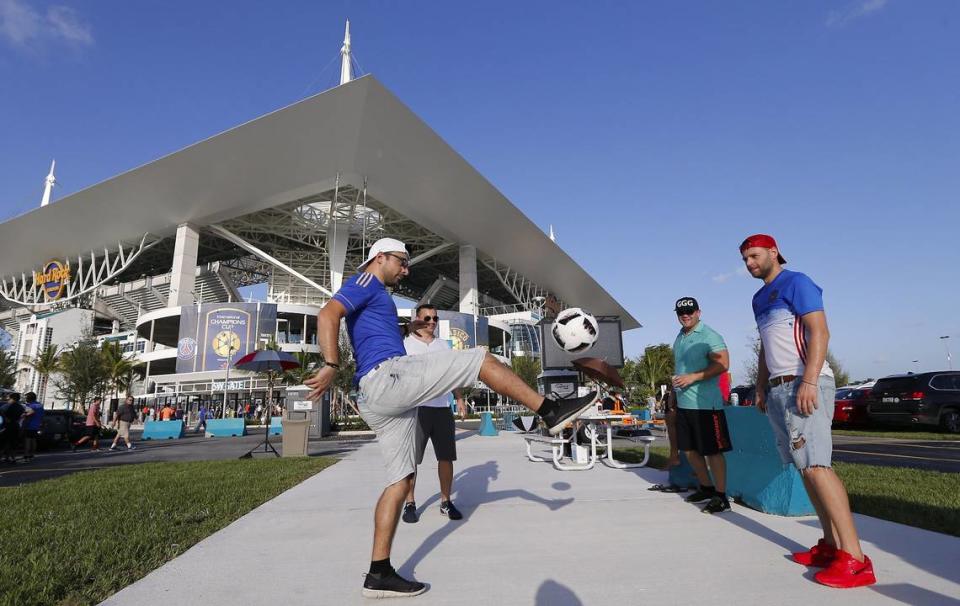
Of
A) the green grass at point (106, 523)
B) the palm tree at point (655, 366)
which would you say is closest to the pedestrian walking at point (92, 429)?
the green grass at point (106, 523)

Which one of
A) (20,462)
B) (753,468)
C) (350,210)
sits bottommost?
(20,462)

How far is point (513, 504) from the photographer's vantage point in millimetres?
4387

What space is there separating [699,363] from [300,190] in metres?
37.8

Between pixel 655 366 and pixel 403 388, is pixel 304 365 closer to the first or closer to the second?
pixel 655 366

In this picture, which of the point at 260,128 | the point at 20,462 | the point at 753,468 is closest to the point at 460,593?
the point at 753,468

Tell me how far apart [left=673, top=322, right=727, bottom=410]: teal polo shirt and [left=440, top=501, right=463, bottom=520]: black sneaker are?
2035 millimetres

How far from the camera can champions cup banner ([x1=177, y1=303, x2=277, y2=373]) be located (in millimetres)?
38312

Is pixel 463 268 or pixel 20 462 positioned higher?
pixel 463 268

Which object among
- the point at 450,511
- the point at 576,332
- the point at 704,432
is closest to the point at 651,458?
the point at 576,332

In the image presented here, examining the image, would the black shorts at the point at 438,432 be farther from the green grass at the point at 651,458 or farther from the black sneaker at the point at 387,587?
the green grass at the point at 651,458

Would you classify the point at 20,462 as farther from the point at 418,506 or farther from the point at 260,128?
the point at 260,128

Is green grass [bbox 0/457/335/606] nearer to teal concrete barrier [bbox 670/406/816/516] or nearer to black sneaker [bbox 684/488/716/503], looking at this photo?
black sneaker [bbox 684/488/716/503]

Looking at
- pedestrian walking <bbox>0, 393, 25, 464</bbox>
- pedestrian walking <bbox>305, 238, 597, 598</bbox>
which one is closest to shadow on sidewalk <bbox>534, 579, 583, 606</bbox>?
pedestrian walking <bbox>305, 238, 597, 598</bbox>

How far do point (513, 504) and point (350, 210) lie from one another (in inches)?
1632
